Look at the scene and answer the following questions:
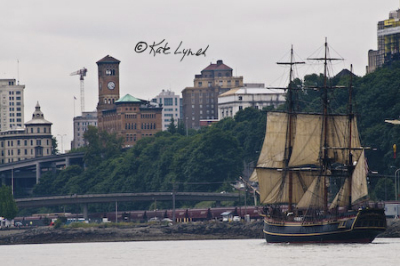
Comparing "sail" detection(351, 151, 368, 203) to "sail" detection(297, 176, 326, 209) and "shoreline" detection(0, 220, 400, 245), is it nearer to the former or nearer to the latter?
"sail" detection(297, 176, 326, 209)

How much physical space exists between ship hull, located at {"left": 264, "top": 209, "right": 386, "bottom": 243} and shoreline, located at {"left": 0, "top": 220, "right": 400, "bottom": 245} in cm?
2863

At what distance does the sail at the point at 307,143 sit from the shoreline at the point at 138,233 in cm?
2260

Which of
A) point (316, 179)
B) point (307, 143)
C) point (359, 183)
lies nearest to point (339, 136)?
point (307, 143)

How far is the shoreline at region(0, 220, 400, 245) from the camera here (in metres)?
173

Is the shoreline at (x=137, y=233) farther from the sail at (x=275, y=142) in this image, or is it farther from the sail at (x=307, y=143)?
the sail at (x=307, y=143)

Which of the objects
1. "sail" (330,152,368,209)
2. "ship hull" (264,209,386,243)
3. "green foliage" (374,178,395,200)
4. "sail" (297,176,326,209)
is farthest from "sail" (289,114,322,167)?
"green foliage" (374,178,395,200)

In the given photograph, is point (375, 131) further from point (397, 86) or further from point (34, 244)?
point (34, 244)

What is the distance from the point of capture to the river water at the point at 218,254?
379 feet

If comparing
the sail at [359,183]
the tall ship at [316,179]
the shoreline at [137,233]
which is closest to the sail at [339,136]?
the tall ship at [316,179]

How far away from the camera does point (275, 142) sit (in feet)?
497

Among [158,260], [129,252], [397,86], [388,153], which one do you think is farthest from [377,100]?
[158,260]

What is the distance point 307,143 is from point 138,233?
3965 cm

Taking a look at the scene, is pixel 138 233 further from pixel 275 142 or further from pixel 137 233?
pixel 275 142

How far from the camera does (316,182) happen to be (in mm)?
143500
